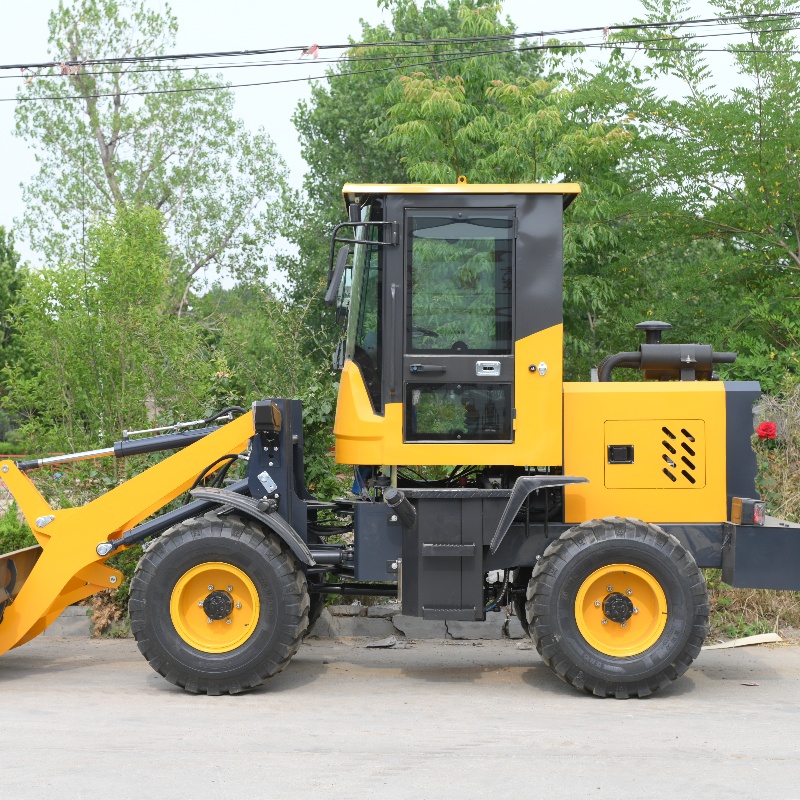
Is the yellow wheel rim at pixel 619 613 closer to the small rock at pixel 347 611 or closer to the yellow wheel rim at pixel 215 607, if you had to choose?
the yellow wheel rim at pixel 215 607

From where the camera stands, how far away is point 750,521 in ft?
22.4

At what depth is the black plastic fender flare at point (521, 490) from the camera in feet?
22.2

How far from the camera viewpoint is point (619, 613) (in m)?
6.77

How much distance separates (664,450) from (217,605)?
2996mm

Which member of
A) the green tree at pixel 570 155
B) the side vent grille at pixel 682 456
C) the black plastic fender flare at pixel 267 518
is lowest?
the black plastic fender flare at pixel 267 518

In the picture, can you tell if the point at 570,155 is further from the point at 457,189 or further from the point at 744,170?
the point at 457,189

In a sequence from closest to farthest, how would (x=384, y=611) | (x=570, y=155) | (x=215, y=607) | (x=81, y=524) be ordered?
(x=215, y=607), (x=81, y=524), (x=384, y=611), (x=570, y=155)

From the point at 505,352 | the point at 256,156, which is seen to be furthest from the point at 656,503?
the point at 256,156

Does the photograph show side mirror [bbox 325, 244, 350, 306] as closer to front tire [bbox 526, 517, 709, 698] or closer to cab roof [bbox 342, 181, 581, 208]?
cab roof [bbox 342, 181, 581, 208]

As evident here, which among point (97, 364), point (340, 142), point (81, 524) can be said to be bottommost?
point (81, 524)

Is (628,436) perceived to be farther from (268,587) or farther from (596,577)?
(268,587)

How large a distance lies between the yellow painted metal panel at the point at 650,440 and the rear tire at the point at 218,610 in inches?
78.2

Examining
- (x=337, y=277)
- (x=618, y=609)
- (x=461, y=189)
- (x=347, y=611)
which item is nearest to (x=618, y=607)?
(x=618, y=609)

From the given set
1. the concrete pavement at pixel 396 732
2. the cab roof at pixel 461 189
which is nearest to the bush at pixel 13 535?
the concrete pavement at pixel 396 732
